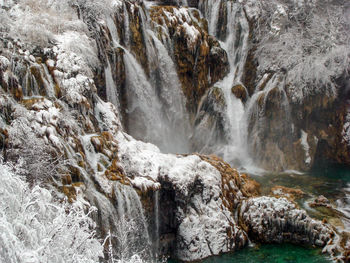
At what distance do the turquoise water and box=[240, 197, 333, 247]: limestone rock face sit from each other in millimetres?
280

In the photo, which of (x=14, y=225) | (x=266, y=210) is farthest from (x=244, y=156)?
(x=14, y=225)

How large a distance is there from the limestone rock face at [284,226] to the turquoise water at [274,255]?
28cm

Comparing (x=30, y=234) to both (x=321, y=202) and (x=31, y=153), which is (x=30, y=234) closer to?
(x=31, y=153)

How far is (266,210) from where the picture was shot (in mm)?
11422

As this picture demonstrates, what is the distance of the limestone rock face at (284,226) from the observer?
36.2 ft

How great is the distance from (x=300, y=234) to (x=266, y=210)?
127 cm

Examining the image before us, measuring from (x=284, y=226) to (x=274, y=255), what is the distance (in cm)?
106

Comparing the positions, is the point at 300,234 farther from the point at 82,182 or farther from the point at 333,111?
the point at 333,111

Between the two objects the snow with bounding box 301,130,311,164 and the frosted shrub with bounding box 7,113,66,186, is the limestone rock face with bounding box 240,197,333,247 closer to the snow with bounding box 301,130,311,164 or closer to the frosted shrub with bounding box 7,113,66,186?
the frosted shrub with bounding box 7,113,66,186

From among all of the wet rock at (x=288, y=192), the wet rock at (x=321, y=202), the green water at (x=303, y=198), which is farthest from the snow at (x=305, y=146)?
the wet rock at (x=321, y=202)

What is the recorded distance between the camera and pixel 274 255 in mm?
10648

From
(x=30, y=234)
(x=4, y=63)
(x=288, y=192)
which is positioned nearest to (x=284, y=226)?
(x=288, y=192)

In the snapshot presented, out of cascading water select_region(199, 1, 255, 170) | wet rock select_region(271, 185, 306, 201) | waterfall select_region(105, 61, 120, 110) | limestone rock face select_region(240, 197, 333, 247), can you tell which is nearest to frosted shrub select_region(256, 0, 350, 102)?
cascading water select_region(199, 1, 255, 170)

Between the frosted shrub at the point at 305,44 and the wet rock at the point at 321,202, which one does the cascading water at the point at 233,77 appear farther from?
the wet rock at the point at 321,202
